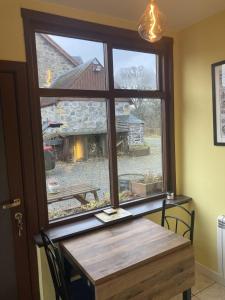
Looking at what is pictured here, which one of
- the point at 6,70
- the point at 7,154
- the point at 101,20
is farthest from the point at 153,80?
the point at 7,154

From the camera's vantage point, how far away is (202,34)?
238cm

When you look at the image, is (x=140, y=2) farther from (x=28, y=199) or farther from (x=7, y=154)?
(x=28, y=199)

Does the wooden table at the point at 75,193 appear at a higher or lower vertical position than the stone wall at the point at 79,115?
lower

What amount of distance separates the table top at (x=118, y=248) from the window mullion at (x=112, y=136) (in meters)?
0.38

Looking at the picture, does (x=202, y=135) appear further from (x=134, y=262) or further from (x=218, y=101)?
(x=134, y=262)

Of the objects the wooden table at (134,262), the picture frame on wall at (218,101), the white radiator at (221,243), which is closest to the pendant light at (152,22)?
the picture frame on wall at (218,101)

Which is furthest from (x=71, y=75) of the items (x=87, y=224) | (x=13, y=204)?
(x=87, y=224)

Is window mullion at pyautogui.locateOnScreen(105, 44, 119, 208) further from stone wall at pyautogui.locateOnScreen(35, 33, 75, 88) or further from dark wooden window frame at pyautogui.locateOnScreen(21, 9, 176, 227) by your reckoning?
stone wall at pyautogui.locateOnScreen(35, 33, 75, 88)

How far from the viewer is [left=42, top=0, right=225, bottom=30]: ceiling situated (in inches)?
76.7

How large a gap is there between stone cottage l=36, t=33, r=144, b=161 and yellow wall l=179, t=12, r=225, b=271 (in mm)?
740

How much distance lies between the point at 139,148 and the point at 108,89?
28.0 inches

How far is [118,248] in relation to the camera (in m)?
1.69

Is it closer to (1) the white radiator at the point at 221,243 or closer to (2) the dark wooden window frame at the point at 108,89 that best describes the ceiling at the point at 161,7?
(2) the dark wooden window frame at the point at 108,89

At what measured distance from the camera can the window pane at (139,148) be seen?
2.45 metres
